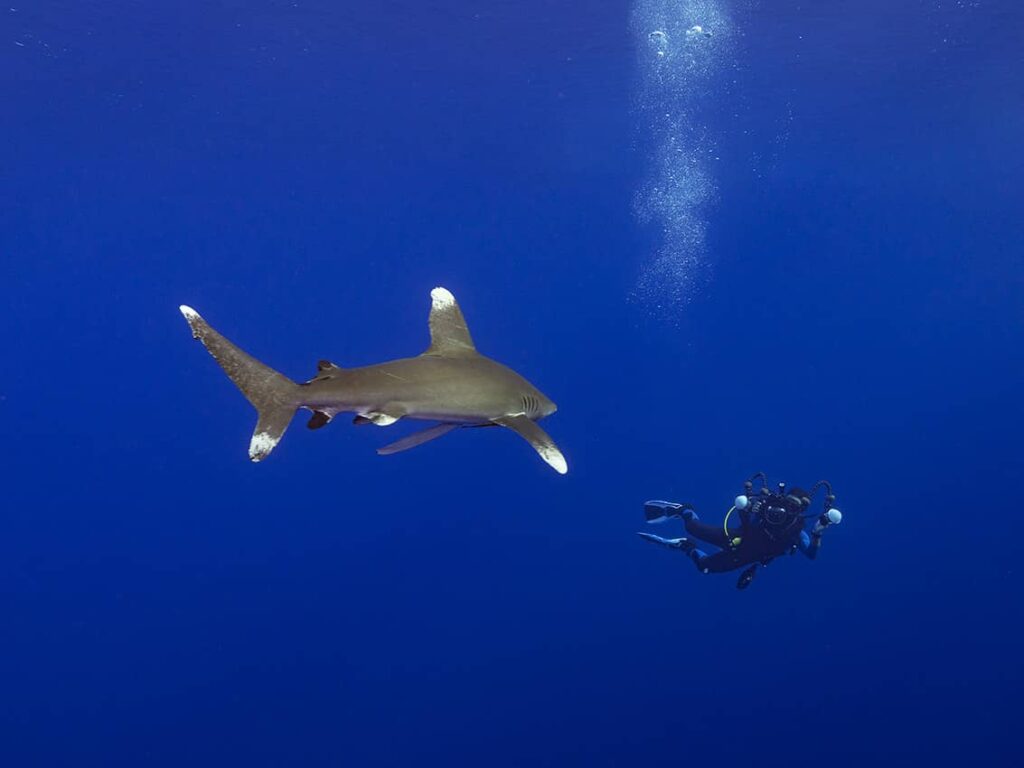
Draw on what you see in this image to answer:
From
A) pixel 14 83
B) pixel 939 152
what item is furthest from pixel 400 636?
pixel 939 152

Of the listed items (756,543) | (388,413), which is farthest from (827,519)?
(388,413)

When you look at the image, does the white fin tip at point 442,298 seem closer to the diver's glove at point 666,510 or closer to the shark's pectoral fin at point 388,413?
the shark's pectoral fin at point 388,413

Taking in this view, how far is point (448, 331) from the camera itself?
5508 mm

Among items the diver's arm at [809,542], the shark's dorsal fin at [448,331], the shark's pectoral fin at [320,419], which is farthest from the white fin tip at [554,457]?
the diver's arm at [809,542]

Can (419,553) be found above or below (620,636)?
above

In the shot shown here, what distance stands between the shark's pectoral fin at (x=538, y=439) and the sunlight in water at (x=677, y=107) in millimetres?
15740

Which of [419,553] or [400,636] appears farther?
[419,553]

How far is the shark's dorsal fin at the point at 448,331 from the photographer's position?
5.48 meters

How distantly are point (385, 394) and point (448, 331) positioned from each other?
119cm

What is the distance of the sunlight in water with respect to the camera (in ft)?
61.3

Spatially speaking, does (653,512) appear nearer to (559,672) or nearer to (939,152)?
(559,672)

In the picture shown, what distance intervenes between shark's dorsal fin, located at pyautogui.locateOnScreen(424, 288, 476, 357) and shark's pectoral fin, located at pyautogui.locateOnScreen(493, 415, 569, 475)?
2.26 feet

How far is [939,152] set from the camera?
30.9 meters

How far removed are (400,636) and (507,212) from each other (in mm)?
19729
